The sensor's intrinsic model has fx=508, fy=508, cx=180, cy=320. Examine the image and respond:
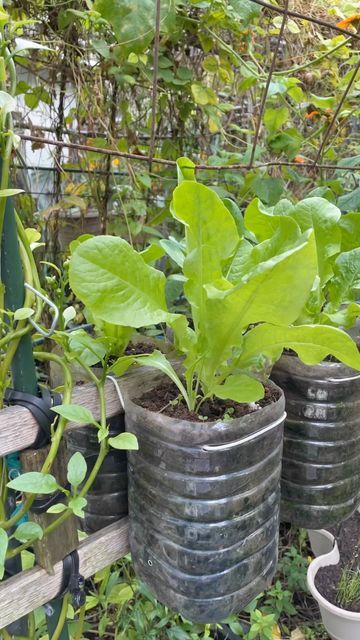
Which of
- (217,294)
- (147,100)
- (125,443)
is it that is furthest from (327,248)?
(147,100)

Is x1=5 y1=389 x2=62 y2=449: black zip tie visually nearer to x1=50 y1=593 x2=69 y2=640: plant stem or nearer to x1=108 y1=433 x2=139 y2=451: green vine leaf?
x1=108 y1=433 x2=139 y2=451: green vine leaf

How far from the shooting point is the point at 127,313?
0.47 metres

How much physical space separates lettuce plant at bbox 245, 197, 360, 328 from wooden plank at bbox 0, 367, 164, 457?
8.5 inches

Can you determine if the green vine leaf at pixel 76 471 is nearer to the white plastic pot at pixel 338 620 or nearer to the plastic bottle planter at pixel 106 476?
the plastic bottle planter at pixel 106 476

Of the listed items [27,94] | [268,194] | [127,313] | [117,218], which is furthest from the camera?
[117,218]

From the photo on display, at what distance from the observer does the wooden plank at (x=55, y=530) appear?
1.68 feet

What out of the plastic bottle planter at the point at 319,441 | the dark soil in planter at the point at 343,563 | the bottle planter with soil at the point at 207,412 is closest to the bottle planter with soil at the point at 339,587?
the dark soil in planter at the point at 343,563

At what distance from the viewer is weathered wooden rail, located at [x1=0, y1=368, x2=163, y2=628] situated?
488 mm

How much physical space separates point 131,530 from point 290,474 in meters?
0.24

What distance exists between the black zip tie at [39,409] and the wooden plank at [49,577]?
15cm

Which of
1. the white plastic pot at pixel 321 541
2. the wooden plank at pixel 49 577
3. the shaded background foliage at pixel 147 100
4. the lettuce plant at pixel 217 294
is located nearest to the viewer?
the lettuce plant at pixel 217 294

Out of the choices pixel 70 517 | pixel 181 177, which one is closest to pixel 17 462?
pixel 70 517

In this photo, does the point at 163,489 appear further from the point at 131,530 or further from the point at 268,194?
the point at 268,194

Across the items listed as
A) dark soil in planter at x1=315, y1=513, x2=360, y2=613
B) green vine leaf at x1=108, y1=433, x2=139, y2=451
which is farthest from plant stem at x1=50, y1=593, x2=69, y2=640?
dark soil in planter at x1=315, y1=513, x2=360, y2=613
